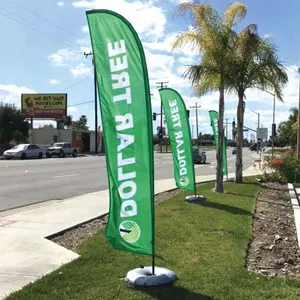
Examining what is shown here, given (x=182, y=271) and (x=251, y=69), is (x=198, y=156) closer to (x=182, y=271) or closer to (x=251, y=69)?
(x=251, y=69)

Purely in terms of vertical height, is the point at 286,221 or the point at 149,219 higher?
the point at 149,219

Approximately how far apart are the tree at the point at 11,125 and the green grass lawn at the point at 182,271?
5478 centimetres

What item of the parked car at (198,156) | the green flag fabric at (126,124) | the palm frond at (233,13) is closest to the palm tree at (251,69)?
the palm frond at (233,13)

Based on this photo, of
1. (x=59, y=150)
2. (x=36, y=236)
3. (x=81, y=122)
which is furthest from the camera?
(x=81, y=122)

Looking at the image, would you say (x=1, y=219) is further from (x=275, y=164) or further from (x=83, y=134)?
(x=83, y=134)

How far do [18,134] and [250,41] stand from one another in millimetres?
50237

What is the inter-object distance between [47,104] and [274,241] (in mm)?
63785

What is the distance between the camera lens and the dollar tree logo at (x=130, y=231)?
4.98 meters

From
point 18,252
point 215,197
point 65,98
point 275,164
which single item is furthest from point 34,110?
point 18,252

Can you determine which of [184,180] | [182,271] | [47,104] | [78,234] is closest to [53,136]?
[47,104]

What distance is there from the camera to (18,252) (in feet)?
22.2

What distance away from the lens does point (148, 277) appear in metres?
4.95

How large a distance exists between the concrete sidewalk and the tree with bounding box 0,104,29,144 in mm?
49824

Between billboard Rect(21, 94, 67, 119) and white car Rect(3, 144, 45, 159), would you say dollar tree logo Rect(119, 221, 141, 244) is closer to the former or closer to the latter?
white car Rect(3, 144, 45, 159)
